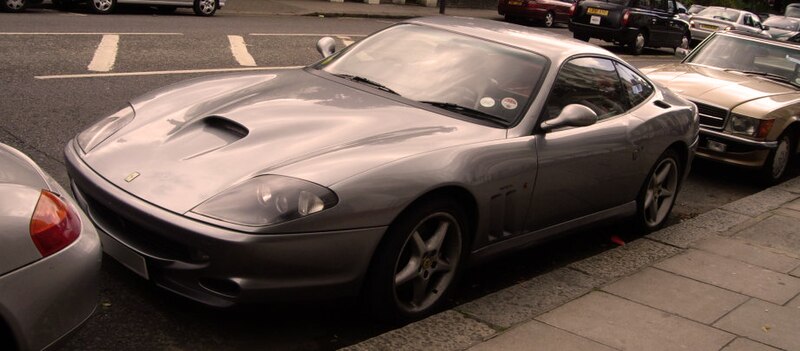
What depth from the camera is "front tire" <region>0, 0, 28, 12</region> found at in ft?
49.5

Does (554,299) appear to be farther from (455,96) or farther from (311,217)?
(311,217)

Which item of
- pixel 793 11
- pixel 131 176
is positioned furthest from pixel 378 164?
pixel 793 11

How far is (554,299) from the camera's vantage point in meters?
4.59

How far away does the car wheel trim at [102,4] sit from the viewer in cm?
1623

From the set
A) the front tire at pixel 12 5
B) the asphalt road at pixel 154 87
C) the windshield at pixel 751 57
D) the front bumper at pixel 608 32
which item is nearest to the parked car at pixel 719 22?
the front bumper at pixel 608 32

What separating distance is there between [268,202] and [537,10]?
25973mm

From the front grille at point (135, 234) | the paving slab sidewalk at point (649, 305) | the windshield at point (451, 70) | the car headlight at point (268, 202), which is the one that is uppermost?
the windshield at point (451, 70)

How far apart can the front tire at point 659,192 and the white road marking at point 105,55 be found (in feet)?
22.3

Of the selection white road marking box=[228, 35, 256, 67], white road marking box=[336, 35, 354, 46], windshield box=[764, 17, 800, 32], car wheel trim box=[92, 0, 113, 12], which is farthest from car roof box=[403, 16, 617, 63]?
windshield box=[764, 17, 800, 32]

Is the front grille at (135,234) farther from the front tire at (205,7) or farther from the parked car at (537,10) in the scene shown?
the parked car at (537,10)

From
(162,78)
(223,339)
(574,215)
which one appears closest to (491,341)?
(223,339)

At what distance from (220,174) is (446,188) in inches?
42.1

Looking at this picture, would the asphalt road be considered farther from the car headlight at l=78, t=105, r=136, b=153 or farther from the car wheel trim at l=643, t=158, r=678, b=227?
the car headlight at l=78, t=105, r=136, b=153

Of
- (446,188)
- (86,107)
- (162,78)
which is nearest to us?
(446,188)
